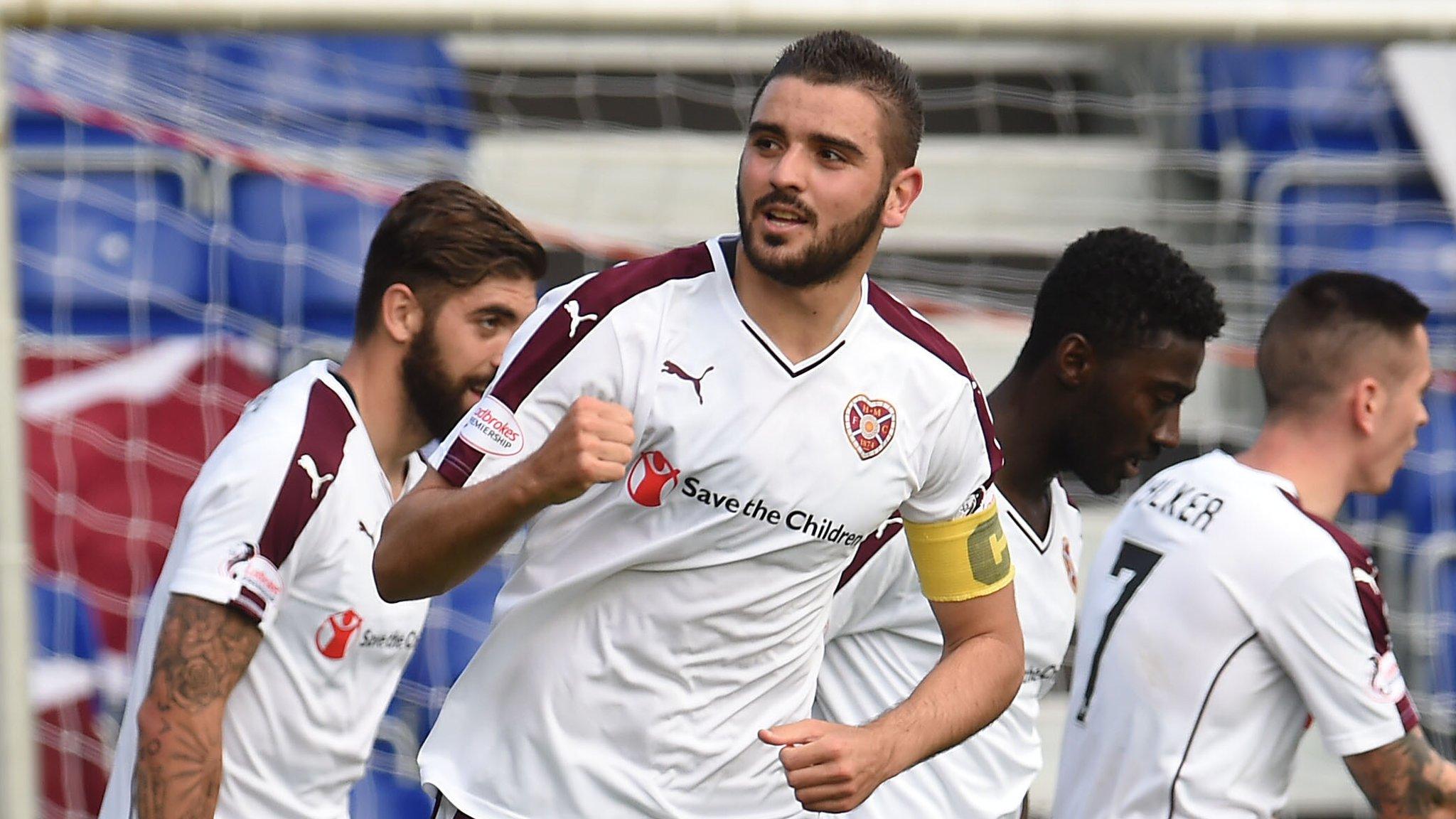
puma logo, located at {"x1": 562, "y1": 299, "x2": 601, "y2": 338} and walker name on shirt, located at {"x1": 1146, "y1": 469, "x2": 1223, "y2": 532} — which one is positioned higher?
puma logo, located at {"x1": 562, "y1": 299, "x2": 601, "y2": 338}

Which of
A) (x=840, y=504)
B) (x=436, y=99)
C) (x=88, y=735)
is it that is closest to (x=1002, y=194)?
(x=436, y=99)

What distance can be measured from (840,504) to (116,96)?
4518mm

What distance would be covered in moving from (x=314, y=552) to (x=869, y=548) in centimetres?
102

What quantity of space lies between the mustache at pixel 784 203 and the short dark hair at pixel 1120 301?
4.37 ft

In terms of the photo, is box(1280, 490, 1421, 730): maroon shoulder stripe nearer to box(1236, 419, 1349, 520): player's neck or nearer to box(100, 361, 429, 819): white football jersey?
box(1236, 419, 1349, 520): player's neck

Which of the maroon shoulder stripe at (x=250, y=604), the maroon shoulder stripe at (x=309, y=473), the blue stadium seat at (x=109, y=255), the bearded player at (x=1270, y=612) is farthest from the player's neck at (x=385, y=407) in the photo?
the blue stadium seat at (x=109, y=255)

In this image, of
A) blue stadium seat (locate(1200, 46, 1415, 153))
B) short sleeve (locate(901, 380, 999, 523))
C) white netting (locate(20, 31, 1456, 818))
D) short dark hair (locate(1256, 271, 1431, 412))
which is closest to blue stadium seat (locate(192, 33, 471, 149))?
white netting (locate(20, 31, 1456, 818))

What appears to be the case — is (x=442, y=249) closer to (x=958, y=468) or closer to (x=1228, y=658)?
(x=958, y=468)

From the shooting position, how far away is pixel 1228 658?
356 cm

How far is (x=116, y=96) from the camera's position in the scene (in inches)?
247

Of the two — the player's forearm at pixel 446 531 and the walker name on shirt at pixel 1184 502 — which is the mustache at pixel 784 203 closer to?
the player's forearm at pixel 446 531

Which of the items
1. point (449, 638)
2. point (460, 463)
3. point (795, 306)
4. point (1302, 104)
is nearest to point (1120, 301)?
point (795, 306)

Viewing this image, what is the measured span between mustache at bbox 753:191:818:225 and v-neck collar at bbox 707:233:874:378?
0.17 m

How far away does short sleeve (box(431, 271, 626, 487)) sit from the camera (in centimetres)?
245
